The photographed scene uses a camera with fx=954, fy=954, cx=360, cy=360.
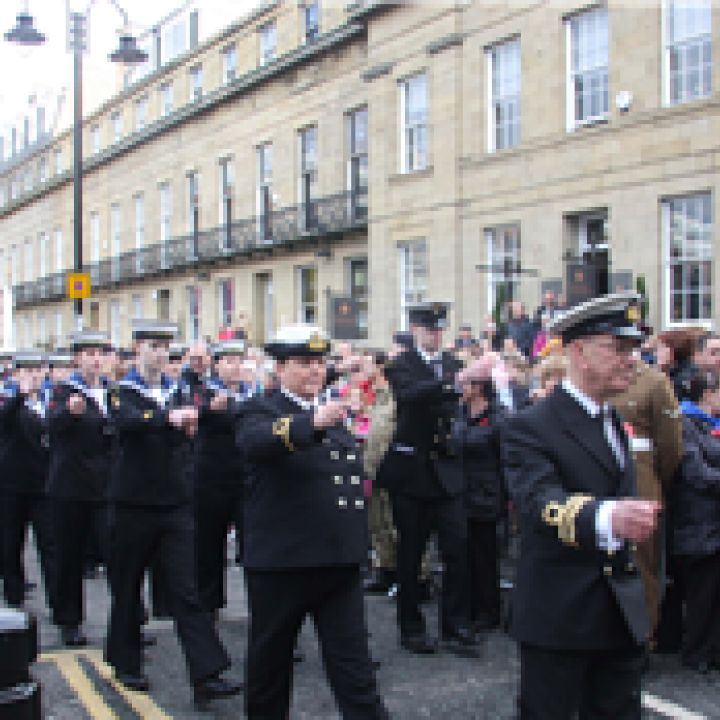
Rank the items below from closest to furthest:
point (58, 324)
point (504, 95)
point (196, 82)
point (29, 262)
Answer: point (504, 95) < point (196, 82) < point (58, 324) < point (29, 262)

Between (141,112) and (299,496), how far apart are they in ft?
130

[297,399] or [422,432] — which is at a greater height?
[297,399]

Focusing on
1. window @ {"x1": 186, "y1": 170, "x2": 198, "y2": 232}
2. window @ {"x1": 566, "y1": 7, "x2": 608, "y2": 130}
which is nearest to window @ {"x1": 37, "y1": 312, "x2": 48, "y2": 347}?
window @ {"x1": 186, "y1": 170, "x2": 198, "y2": 232}

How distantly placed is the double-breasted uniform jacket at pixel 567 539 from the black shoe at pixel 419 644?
328 centimetres

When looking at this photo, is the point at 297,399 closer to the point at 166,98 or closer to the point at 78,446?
the point at 78,446

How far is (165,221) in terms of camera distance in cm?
3875

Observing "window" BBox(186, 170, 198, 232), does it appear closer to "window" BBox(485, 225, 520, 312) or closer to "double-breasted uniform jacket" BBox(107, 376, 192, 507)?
"window" BBox(485, 225, 520, 312)

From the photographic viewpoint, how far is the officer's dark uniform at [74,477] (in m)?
7.21

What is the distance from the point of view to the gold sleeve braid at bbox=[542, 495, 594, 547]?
3.21 meters

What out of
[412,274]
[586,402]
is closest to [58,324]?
[412,274]

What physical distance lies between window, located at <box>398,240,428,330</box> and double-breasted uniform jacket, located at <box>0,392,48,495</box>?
14.3 m

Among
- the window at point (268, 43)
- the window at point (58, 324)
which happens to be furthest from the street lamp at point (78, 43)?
the window at point (58, 324)

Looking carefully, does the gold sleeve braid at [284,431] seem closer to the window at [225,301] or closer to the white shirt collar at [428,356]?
the white shirt collar at [428,356]

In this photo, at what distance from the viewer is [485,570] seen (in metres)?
7.54
